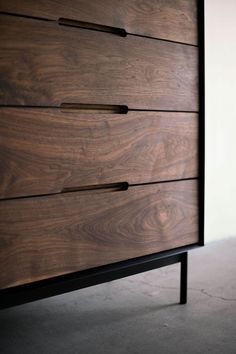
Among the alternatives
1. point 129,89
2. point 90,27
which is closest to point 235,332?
point 129,89

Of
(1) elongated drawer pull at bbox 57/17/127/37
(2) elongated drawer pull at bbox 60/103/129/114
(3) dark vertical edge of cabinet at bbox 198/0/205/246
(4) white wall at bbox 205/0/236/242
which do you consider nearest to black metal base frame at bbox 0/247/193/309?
(3) dark vertical edge of cabinet at bbox 198/0/205/246

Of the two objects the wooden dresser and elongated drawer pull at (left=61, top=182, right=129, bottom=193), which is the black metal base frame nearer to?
the wooden dresser

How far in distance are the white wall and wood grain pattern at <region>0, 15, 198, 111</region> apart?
109 cm

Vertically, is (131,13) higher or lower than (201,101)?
higher

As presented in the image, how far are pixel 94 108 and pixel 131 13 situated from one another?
31 cm

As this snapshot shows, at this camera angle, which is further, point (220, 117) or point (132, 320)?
point (220, 117)

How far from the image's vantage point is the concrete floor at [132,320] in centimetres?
132

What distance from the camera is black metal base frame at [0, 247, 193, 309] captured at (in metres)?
1.17

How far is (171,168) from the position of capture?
150cm

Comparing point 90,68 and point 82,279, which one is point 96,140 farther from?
point 82,279

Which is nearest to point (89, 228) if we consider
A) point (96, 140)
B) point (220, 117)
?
point (96, 140)

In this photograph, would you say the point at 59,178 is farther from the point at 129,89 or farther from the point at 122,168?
the point at 129,89

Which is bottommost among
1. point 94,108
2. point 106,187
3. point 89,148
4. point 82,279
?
point 82,279

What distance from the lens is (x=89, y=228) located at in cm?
129
